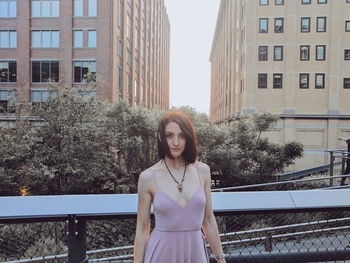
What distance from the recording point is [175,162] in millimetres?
2088

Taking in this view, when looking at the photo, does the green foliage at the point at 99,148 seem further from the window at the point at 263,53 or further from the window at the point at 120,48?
the window at the point at 120,48

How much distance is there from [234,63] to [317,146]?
16458 mm

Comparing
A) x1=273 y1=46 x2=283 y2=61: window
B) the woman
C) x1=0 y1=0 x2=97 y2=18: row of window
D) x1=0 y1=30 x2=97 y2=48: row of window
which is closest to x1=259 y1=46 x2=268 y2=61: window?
x1=273 y1=46 x2=283 y2=61: window

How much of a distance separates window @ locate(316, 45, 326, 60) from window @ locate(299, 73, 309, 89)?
2127 mm

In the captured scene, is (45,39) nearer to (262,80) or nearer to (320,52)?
(262,80)

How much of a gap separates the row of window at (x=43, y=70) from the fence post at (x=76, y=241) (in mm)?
31821

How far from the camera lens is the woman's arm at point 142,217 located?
191 cm

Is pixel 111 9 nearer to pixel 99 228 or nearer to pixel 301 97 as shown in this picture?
pixel 301 97

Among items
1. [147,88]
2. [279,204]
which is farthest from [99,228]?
[147,88]

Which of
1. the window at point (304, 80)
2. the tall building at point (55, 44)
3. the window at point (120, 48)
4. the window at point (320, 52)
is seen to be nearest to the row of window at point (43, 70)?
the tall building at point (55, 44)

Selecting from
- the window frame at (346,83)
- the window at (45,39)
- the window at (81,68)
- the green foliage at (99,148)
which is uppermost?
the window at (45,39)

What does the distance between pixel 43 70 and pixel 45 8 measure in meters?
6.17

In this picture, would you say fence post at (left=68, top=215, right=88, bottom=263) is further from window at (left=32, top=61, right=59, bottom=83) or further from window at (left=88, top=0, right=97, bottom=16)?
window at (left=88, top=0, right=97, bottom=16)

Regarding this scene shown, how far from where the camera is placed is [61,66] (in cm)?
3222
